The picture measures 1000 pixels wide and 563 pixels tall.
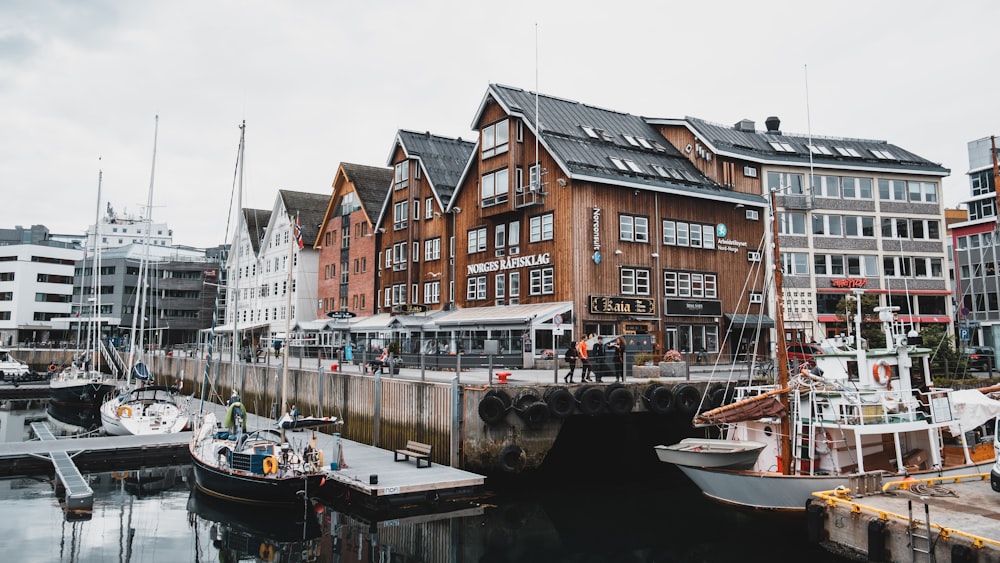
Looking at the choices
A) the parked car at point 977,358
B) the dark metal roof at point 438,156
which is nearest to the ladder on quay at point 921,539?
the parked car at point 977,358

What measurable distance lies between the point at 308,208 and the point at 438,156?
78.5 feet

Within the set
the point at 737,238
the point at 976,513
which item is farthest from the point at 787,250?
the point at 976,513

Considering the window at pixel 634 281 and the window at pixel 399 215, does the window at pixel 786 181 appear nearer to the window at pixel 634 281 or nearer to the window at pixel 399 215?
the window at pixel 634 281

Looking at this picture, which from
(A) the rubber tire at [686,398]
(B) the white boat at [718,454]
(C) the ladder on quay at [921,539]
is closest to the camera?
(C) the ladder on quay at [921,539]

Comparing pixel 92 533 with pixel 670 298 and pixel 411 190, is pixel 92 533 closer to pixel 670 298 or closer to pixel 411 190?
pixel 670 298

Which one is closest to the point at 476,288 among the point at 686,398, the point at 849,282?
the point at 686,398

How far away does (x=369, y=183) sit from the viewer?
6212 centimetres

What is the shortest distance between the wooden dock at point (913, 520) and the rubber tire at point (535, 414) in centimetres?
915

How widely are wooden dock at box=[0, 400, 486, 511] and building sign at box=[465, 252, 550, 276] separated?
50.1 feet

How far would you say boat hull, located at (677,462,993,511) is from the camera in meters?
19.0

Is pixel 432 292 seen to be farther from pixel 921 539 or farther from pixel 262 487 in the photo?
pixel 921 539

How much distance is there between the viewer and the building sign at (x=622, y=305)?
39094 millimetres

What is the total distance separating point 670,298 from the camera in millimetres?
41656

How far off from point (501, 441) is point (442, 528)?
4.79m
